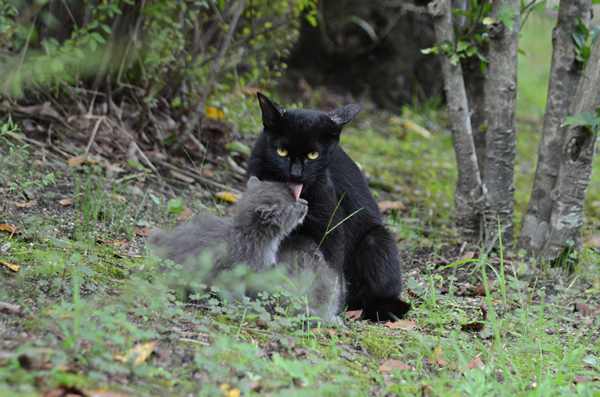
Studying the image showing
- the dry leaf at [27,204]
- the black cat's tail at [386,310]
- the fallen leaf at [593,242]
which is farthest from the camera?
the fallen leaf at [593,242]

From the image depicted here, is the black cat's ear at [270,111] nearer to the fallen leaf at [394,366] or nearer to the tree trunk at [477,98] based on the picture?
the fallen leaf at [394,366]

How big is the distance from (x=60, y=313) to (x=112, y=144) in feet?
10.5

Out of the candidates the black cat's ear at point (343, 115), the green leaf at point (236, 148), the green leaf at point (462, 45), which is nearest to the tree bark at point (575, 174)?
the green leaf at point (462, 45)

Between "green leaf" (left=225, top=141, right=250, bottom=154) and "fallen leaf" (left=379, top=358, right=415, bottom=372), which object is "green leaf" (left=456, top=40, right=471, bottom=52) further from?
"fallen leaf" (left=379, top=358, right=415, bottom=372)

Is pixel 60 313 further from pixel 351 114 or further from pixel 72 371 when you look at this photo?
pixel 351 114

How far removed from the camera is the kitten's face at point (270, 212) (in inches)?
119

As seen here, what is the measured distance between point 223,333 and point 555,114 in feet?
11.9

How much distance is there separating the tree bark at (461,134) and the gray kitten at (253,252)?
78.3 inches

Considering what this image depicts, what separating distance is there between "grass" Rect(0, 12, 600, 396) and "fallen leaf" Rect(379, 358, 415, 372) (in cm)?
2

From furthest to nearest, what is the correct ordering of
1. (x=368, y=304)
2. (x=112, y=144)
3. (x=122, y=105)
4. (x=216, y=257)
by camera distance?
1. (x=122, y=105)
2. (x=112, y=144)
3. (x=368, y=304)
4. (x=216, y=257)

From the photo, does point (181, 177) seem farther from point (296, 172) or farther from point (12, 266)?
point (12, 266)

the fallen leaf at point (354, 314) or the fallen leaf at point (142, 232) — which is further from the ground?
the fallen leaf at point (354, 314)

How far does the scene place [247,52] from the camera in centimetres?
615

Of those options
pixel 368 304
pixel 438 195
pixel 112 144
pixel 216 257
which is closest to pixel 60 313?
pixel 216 257
